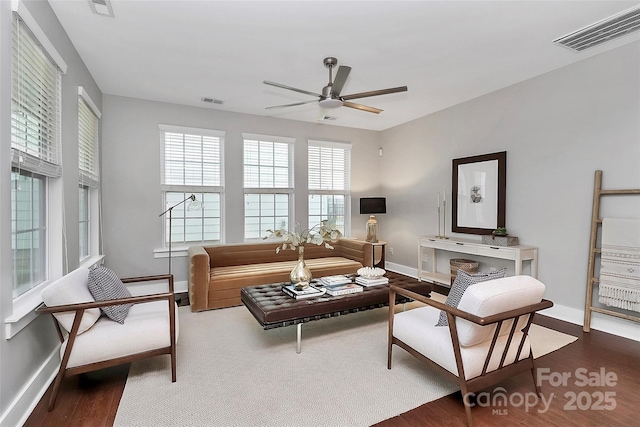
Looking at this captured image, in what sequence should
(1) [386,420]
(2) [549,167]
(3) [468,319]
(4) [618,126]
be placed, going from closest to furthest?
1. (3) [468,319]
2. (1) [386,420]
3. (4) [618,126]
4. (2) [549,167]

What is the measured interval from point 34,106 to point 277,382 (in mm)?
2711

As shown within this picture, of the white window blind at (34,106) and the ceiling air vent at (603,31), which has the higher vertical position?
the ceiling air vent at (603,31)

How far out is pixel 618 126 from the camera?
3.22 metres

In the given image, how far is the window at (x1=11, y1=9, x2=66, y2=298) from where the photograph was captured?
203 centimetres

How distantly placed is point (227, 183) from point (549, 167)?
15.0 feet

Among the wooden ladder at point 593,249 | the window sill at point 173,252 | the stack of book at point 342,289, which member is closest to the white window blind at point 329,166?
the window sill at point 173,252

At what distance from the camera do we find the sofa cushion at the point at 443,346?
6.37ft

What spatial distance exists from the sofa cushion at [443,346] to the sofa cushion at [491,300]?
0.07 m

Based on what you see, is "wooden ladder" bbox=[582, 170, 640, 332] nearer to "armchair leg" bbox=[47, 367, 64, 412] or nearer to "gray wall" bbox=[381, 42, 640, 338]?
"gray wall" bbox=[381, 42, 640, 338]

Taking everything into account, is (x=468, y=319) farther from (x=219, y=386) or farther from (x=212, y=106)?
(x=212, y=106)

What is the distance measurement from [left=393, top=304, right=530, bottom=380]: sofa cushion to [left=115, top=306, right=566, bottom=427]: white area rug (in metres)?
0.34

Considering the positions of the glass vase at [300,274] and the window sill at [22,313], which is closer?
the window sill at [22,313]

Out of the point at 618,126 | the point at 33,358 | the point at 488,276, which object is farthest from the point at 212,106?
the point at 618,126

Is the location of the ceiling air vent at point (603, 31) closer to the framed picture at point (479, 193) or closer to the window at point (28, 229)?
the framed picture at point (479, 193)
